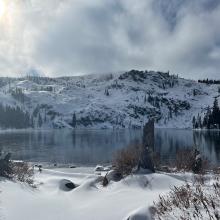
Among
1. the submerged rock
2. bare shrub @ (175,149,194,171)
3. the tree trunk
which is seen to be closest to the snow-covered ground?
the submerged rock

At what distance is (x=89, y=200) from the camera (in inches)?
855

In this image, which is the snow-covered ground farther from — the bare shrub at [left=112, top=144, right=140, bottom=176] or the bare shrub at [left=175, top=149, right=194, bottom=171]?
the bare shrub at [left=175, top=149, right=194, bottom=171]

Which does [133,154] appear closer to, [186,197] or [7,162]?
[7,162]

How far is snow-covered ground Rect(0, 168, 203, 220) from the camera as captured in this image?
1639 cm

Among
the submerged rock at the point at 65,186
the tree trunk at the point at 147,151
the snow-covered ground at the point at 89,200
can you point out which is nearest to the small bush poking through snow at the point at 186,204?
the snow-covered ground at the point at 89,200

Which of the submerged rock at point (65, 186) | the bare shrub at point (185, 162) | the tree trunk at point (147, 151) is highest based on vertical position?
the tree trunk at point (147, 151)

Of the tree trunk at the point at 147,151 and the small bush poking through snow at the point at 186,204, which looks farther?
the tree trunk at the point at 147,151

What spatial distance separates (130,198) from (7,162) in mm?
13669

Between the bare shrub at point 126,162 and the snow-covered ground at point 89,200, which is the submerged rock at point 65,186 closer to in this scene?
the snow-covered ground at point 89,200

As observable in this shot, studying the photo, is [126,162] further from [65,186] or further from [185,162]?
[185,162]

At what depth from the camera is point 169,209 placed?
1261 centimetres

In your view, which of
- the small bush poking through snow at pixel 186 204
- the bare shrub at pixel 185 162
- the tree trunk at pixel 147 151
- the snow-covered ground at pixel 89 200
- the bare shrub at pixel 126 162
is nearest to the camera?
the small bush poking through snow at pixel 186 204

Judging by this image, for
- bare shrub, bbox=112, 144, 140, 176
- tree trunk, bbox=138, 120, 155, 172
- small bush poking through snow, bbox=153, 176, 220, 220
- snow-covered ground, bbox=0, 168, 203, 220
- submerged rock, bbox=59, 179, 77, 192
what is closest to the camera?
small bush poking through snow, bbox=153, 176, 220, 220

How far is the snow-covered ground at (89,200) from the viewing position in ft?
53.8
